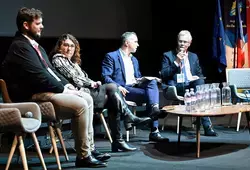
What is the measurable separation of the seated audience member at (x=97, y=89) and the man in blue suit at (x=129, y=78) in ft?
1.38

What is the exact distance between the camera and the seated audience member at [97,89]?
4270 millimetres

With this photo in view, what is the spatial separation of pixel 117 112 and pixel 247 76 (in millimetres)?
2135

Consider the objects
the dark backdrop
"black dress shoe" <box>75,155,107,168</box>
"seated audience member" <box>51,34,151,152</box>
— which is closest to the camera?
"black dress shoe" <box>75,155,107,168</box>

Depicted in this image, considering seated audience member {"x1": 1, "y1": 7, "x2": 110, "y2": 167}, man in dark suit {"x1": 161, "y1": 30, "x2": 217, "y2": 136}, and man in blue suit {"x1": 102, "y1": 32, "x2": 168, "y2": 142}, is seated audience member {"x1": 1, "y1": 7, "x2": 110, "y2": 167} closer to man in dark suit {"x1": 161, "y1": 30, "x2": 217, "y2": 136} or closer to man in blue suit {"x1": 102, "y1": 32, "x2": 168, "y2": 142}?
man in blue suit {"x1": 102, "y1": 32, "x2": 168, "y2": 142}

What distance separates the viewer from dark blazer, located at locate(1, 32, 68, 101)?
11.7ft

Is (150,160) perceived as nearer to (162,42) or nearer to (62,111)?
(62,111)

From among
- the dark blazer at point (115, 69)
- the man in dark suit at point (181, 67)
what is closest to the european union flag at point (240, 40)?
the man in dark suit at point (181, 67)

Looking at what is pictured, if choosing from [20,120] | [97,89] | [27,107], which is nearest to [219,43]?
[97,89]

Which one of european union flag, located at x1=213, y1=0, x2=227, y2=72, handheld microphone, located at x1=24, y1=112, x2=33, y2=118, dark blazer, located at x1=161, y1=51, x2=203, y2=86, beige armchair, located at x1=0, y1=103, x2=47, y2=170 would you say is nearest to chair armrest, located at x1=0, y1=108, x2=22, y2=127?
beige armchair, located at x1=0, y1=103, x2=47, y2=170

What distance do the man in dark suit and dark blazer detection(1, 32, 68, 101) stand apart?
73.6 inches

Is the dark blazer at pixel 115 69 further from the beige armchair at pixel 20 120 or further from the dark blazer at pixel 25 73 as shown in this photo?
the beige armchair at pixel 20 120

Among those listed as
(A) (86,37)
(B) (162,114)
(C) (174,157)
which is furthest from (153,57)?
(C) (174,157)

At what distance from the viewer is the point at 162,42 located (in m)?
7.91

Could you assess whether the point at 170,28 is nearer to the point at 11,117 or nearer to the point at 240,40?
the point at 240,40
